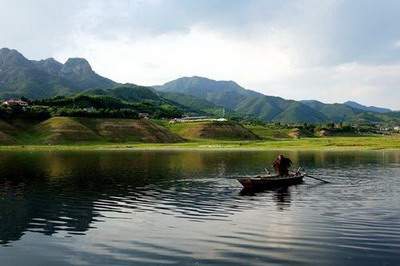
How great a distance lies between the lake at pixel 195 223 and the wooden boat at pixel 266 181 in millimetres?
1555

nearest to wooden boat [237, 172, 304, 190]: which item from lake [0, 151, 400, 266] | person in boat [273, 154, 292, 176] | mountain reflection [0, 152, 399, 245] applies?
person in boat [273, 154, 292, 176]

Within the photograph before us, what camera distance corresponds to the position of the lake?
2909cm

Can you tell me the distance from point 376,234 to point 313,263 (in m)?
9.58

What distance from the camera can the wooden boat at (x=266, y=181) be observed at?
60.5 meters

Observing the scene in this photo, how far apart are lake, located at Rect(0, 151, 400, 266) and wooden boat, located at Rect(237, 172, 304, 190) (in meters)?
1.55

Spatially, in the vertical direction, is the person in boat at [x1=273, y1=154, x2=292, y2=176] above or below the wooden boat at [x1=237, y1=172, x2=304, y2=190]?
above

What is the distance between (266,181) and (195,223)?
81.1 ft

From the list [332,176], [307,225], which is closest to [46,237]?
[307,225]

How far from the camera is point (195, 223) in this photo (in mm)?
39188

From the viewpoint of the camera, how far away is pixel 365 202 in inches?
2008

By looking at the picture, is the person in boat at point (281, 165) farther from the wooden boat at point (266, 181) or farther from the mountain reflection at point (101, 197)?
the mountain reflection at point (101, 197)

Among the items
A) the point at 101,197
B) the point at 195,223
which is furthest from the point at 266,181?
the point at 195,223

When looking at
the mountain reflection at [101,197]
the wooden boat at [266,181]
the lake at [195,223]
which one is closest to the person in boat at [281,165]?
the wooden boat at [266,181]

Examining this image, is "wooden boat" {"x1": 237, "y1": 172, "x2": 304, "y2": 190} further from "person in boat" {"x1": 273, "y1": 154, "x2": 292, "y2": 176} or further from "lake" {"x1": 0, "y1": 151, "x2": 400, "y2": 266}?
"lake" {"x1": 0, "y1": 151, "x2": 400, "y2": 266}
